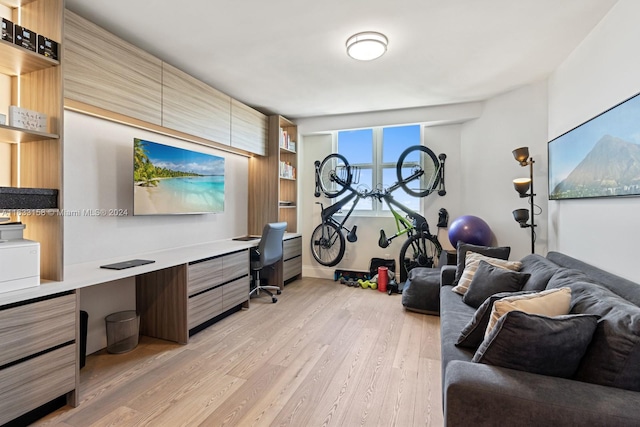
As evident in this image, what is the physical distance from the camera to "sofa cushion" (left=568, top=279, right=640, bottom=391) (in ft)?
3.63

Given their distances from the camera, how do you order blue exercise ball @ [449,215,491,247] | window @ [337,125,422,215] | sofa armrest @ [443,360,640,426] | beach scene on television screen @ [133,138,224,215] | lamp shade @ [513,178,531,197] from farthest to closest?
window @ [337,125,422,215], blue exercise ball @ [449,215,491,247], lamp shade @ [513,178,531,197], beach scene on television screen @ [133,138,224,215], sofa armrest @ [443,360,640,426]

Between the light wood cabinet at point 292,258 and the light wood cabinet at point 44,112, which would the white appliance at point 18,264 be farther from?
the light wood cabinet at point 292,258

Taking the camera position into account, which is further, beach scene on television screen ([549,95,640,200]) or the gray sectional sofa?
beach scene on television screen ([549,95,640,200])

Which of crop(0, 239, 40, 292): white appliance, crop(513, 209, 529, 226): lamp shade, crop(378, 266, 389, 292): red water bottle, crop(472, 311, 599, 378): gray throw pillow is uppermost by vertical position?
crop(513, 209, 529, 226): lamp shade

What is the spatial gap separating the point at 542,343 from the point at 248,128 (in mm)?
3664

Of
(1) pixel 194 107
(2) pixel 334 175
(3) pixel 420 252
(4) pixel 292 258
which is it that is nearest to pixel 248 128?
(1) pixel 194 107

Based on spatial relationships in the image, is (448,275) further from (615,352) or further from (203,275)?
(203,275)

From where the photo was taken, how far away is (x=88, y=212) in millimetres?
2408

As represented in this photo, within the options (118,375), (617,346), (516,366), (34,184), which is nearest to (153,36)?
(34,184)

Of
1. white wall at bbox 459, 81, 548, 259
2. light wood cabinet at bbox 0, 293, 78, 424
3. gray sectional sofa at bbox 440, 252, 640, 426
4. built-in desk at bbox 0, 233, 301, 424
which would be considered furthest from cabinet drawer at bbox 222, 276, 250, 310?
white wall at bbox 459, 81, 548, 259

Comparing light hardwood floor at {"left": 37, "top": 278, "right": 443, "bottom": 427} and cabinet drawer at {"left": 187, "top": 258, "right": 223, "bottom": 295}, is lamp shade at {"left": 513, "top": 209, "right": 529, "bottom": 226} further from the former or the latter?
cabinet drawer at {"left": 187, "top": 258, "right": 223, "bottom": 295}

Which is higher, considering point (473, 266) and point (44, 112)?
point (44, 112)

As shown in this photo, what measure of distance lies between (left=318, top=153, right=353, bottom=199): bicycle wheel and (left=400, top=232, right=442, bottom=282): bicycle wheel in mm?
1289

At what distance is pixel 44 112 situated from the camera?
5.95 ft
